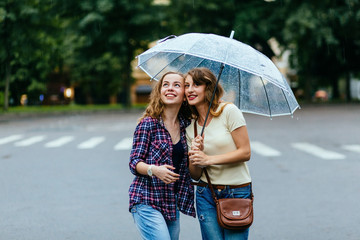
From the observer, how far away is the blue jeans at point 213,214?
3.16 meters

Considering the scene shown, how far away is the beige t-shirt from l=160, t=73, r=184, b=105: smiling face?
9.1 inches

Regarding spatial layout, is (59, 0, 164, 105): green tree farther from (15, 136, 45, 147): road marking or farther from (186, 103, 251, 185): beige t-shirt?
(186, 103, 251, 185): beige t-shirt

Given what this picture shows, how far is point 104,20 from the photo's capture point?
3145cm

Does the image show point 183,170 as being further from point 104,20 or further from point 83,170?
point 104,20

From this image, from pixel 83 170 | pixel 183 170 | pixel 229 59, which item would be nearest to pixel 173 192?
pixel 183 170

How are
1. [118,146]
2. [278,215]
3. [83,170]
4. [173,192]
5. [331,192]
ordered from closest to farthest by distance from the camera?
[173,192] < [278,215] < [331,192] < [83,170] < [118,146]

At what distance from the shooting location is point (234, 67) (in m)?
3.79

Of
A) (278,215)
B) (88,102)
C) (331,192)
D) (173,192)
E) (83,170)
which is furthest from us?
(88,102)

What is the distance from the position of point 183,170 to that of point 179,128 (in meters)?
0.28

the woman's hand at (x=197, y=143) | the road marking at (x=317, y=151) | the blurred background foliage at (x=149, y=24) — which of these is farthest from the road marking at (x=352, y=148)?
the blurred background foliage at (x=149, y=24)

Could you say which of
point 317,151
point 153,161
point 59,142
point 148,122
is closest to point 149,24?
point 59,142

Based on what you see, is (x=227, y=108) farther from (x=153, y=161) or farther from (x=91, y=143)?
(x=91, y=143)

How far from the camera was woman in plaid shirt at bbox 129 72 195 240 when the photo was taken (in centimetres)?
308

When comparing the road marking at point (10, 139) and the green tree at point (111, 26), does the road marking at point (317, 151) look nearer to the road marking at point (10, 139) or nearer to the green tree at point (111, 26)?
the road marking at point (10, 139)
